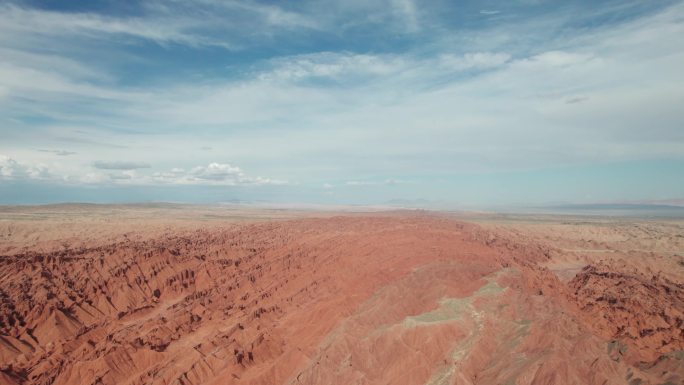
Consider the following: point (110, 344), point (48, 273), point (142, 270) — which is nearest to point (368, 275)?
point (110, 344)

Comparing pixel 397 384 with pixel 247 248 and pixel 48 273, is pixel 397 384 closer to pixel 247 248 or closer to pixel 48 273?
pixel 48 273

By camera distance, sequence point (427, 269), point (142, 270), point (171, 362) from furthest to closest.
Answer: point (142, 270) < point (427, 269) < point (171, 362)

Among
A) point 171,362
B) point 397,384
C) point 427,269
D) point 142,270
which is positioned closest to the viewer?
point 397,384

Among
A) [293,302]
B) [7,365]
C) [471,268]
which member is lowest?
[7,365]

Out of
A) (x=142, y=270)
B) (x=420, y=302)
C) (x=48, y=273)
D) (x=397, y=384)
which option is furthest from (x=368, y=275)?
(x=48, y=273)

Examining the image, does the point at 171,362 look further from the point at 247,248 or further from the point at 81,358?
the point at 247,248

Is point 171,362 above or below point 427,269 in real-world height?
below

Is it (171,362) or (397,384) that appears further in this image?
(171,362)
